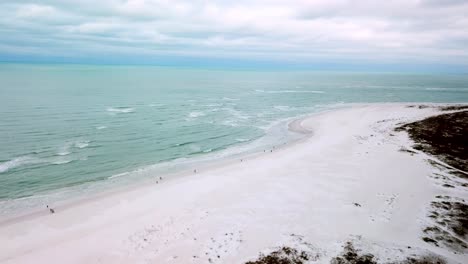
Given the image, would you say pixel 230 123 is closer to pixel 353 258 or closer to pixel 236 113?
pixel 236 113

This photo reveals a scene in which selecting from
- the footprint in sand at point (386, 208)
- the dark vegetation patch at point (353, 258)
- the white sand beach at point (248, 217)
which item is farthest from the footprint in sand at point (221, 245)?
the footprint in sand at point (386, 208)

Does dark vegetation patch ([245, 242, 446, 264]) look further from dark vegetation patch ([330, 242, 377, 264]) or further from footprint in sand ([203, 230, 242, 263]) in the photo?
footprint in sand ([203, 230, 242, 263])

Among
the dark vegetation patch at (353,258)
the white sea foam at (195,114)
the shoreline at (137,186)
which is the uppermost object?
the dark vegetation patch at (353,258)

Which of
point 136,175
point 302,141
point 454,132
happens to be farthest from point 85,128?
point 454,132

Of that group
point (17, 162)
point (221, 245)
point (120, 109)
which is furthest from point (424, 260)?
point (120, 109)

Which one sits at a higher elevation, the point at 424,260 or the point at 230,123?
the point at 424,260

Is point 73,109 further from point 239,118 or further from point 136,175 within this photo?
point 136,175

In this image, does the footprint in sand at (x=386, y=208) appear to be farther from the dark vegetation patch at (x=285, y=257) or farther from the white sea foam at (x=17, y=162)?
the white sea foam at (x=17, y=162)
